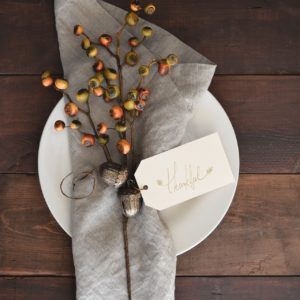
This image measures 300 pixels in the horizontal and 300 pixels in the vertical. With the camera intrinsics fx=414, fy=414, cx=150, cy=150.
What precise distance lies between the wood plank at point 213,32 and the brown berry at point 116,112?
0.17 metres

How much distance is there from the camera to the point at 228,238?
25.9 inches

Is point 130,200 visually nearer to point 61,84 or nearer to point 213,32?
point 61,84

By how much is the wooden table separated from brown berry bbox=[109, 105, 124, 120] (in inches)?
6.0

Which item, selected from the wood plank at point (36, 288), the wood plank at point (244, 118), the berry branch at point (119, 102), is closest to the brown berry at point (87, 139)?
the berry branch at point (119, 102)

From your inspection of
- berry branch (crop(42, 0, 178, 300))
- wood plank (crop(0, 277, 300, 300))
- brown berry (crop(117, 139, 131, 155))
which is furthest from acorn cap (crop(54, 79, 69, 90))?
wood plank (crop(0, 277, 300, 300))

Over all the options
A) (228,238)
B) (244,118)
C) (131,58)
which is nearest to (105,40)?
(131,58)

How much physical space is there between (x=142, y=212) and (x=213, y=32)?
331 mm

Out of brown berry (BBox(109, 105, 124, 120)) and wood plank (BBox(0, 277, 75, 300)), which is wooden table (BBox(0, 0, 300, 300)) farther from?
brown berry (BBox(109, 105, 124, 120))

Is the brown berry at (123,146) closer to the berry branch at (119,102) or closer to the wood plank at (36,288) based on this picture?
the berry branch at (119,102)

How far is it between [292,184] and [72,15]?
1.48ft

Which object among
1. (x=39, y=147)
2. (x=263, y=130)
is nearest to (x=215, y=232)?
(x=263, y=130)

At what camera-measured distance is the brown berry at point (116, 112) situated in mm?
586

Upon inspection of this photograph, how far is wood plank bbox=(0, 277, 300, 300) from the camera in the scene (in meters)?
0.66

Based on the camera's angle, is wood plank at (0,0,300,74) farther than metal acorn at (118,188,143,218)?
Yes
